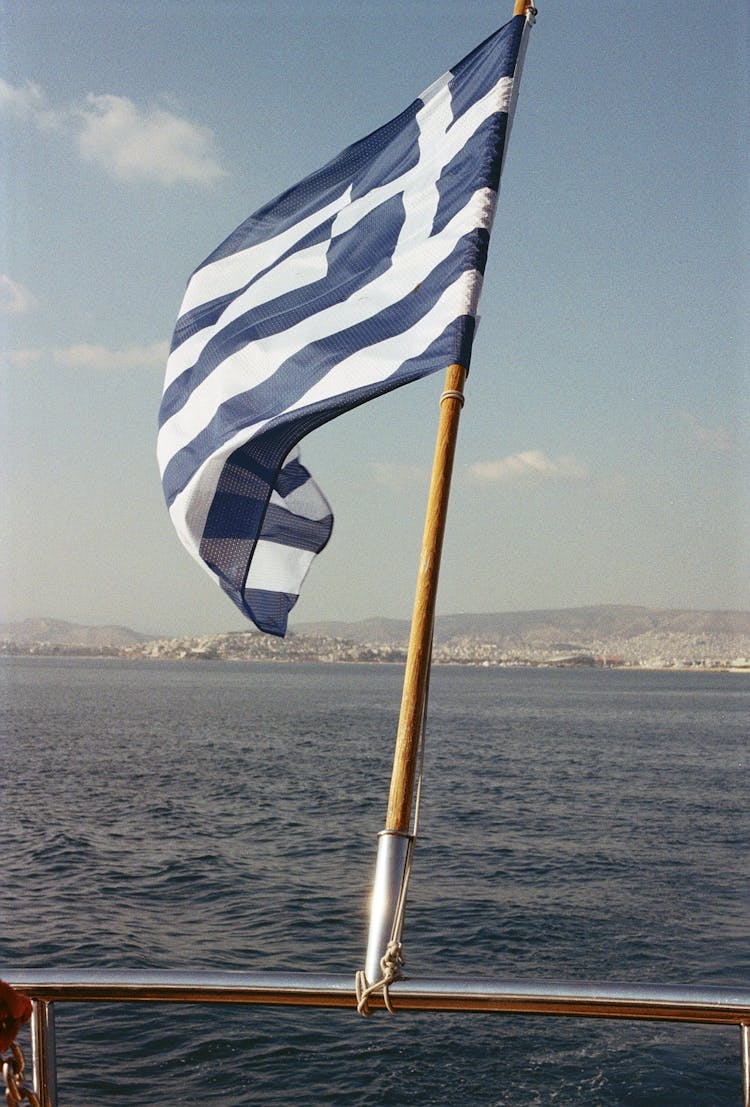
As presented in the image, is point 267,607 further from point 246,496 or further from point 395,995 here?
point 395,995

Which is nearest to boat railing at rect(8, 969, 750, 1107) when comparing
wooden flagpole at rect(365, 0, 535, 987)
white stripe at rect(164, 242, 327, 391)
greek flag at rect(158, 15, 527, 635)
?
wooden flagpole at rect(365, 0, 535, 987)

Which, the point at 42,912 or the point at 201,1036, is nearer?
the point at 201,1036

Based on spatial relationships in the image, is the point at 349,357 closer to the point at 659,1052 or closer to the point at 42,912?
the point at 659,1052

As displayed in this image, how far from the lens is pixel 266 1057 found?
522 inches

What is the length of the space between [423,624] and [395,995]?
978mm

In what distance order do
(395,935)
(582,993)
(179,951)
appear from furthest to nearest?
(179,951)
(395,935)
(582,993)

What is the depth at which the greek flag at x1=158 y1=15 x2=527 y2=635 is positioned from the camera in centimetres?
380

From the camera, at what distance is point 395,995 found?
2.30 meters

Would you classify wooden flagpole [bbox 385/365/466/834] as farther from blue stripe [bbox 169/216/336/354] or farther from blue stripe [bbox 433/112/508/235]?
blue stripe [bbox 169/216/336/354]

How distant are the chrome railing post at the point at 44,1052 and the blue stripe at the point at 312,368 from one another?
2.20 metres

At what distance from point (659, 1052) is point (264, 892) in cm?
1148

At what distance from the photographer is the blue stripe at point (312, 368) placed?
372 centimetres

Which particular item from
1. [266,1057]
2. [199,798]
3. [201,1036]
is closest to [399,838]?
[266,1057]

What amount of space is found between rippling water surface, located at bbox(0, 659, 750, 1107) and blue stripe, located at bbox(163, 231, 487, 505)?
832 cm
